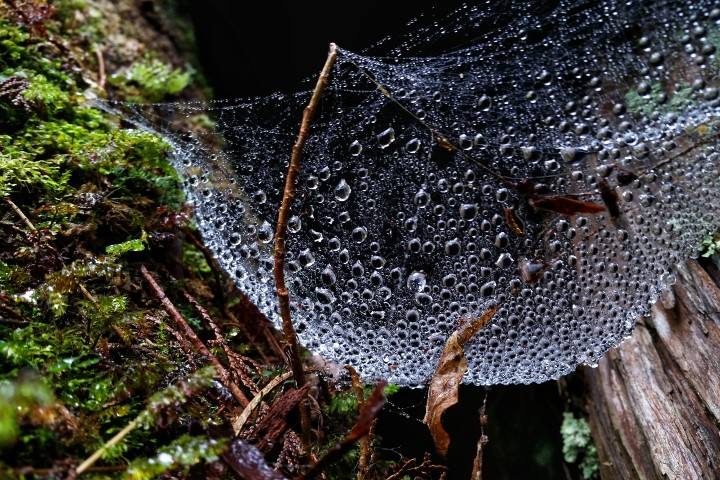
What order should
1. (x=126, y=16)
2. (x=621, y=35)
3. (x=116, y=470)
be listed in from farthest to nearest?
(x=126, y=16) < (x=621, y=35) < (x=116, y=470)

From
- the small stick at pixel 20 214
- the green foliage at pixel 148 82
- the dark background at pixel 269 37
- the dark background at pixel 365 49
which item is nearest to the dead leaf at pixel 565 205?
the dark background at pixel 365 49

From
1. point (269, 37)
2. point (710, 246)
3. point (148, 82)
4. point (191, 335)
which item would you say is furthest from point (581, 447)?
A: point (269, 37)

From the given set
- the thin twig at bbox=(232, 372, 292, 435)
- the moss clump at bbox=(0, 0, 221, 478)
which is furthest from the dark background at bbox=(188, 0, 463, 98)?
the thin twig at bbox=(232, 372, 292, 435)

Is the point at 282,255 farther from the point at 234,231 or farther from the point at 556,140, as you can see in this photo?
the point at 556,140

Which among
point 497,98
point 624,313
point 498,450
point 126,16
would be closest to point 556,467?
point 498,450

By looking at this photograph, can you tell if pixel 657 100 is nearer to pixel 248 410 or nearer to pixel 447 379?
pixel 447 379

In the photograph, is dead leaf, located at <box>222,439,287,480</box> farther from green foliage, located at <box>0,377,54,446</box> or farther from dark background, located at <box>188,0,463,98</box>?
dark background, located at <box>188,0,463,98</box>

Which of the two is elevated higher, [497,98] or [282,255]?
[497,98]
